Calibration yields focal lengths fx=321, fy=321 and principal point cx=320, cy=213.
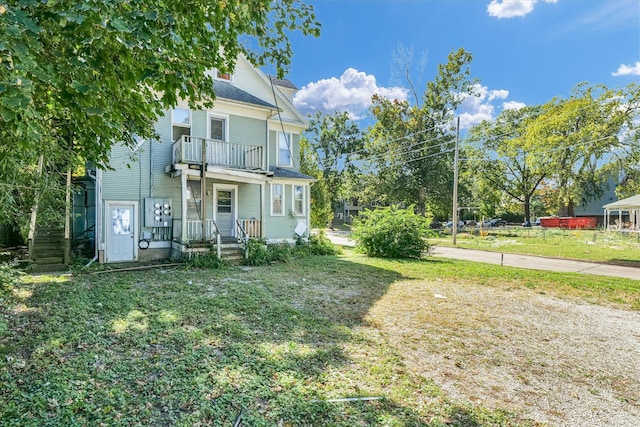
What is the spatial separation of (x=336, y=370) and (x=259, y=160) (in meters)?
10.2

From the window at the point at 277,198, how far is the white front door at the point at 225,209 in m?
1.78

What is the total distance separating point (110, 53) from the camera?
3176mm

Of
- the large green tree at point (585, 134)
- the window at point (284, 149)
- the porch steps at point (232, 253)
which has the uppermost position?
the large green tree at point (585, 134)

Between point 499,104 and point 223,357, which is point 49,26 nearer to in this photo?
point 223,357

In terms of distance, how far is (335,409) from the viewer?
9.30ft

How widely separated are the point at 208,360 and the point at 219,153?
961cm

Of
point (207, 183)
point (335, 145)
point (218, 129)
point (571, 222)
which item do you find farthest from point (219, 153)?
point (571, 222)

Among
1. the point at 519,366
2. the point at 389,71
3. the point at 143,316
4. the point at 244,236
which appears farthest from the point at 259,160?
the point at 389,71

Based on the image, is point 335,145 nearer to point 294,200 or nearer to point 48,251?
point 294,200

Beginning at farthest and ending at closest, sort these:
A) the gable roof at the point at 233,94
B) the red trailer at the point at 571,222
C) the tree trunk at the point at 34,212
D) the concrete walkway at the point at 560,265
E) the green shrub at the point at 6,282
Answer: the red trailer at the point at 571,222
the gable roof at the point at 233,94
the concrete walkway at the point at 560,265
the tree trunk at the point at 34,212
the green shrub at the point at 6,282

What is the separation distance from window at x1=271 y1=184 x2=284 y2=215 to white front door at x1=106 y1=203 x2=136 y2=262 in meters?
5.49

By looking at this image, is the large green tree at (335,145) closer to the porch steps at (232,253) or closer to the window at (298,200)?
the window at (298,200)

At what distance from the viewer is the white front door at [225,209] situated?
13250 mm

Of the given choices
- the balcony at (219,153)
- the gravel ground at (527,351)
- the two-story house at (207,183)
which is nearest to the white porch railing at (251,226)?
the two-story house at (207,183)
